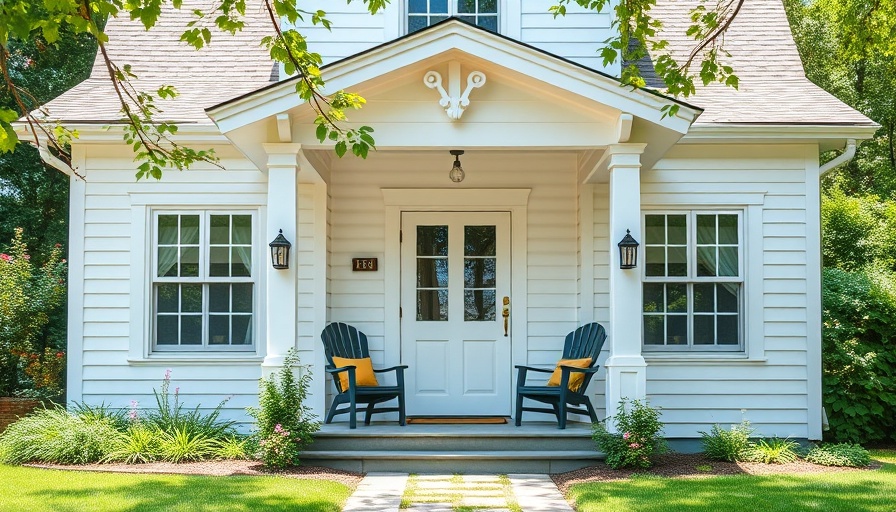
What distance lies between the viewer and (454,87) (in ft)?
22.4

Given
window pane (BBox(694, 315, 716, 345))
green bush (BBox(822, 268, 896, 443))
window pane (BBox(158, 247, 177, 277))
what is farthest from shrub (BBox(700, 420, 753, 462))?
window pane (BBox(158, 247, 177, 277))

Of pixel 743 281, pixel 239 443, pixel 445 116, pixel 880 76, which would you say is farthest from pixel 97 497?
pixel 880 76

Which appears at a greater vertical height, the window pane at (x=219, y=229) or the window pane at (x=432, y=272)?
the window pane at (x=219, y=229)

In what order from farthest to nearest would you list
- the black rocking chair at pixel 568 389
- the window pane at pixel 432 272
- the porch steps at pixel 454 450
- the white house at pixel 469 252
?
the window pane at pixel 432 272 < the white house at pixel 469 252 < the black rocking chair at pixel 568 389 < the porch steps at pixel 454 450

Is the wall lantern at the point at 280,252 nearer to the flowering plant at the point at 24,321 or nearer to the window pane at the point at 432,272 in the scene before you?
the window pane at the point at 432,272

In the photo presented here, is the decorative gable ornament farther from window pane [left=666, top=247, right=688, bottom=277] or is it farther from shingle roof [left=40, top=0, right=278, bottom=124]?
window pane [left=666, top=247, right=688, bottom=277]

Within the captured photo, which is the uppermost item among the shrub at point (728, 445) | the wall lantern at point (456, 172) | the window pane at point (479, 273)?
the wall lantern at point (456, 172)

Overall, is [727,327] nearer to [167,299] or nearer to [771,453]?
[771,453]

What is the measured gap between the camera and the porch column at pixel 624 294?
22.5 ft

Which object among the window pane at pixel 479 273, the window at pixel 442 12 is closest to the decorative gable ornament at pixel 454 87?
the window at pixel 442 12

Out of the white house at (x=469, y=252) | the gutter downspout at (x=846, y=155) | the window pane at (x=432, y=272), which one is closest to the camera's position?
the gutter downspout at (x=846, y=155)

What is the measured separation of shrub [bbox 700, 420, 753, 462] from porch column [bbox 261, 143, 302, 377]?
3.48 metres

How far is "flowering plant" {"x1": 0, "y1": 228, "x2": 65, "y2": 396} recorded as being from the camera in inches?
371

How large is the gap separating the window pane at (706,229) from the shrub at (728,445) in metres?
1.83
